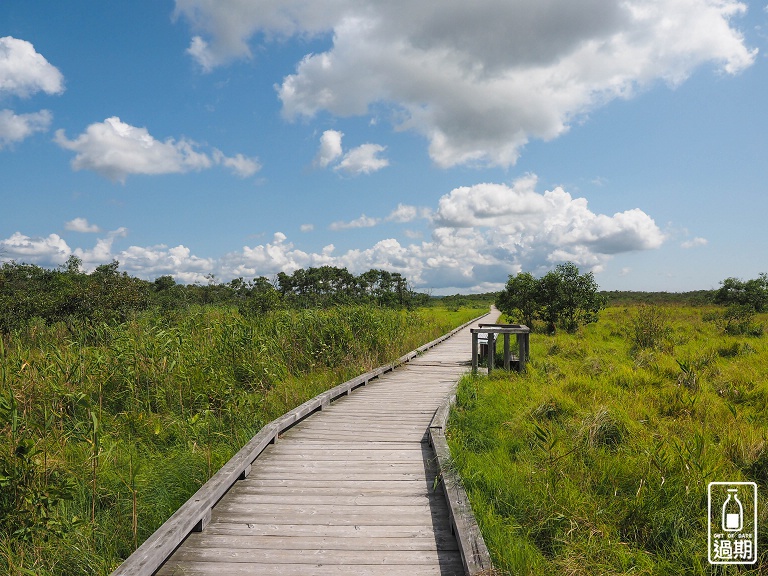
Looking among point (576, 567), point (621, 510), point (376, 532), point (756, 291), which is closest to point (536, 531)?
point (576, 567)

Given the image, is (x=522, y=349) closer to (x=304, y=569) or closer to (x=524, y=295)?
(x=304, y=569)

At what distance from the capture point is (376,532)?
359 centimetres

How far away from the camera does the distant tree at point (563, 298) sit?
19.8 m

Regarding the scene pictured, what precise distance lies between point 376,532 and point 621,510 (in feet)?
7.07

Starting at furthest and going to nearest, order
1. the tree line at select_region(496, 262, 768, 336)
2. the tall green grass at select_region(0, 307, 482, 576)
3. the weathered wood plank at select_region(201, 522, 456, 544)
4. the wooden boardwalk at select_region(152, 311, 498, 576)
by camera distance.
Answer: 1. the tree line at select_region(496, 262, 768, 336)
2. the tall green grass at select_region(0, 307, 482, 576)
3. the weathered wood plank at select_region(201, 522, 456, 544)
4. the wooden boardwalk at select_region(152, 311, 498, 576)

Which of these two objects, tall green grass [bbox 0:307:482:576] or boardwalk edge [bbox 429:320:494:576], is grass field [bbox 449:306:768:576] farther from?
tall green grass [bbox 0:307:482:576]

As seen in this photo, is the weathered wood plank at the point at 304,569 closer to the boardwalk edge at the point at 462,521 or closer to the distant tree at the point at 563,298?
the boardwalk edge at the point at 462,521

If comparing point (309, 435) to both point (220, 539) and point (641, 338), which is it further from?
point (641, 338)

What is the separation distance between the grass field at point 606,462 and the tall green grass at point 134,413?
112 inches

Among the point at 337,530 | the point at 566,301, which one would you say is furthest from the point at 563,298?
the point at 337,530

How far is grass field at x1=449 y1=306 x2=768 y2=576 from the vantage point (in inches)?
133
